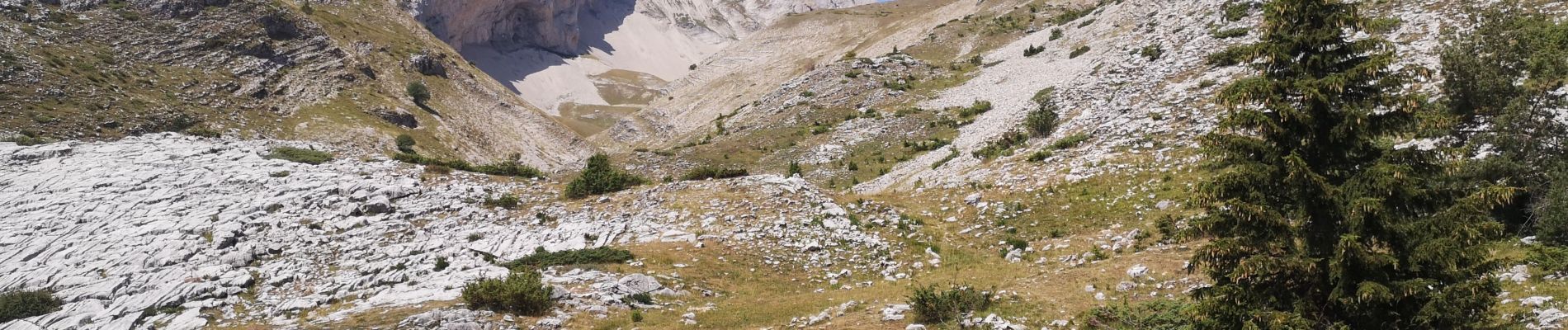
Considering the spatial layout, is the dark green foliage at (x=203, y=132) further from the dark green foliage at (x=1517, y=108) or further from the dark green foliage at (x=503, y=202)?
the dark green foliage at (x=1517, y=108)

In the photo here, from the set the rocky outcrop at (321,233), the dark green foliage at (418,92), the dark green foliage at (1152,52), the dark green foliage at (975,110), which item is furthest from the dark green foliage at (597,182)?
the dark green foliage at (418,92)

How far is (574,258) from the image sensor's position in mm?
22391

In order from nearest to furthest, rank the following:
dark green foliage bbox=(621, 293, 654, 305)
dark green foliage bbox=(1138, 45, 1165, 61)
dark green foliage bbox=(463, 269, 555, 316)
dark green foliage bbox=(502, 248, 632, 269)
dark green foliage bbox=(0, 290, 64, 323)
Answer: dark green foliage bbox=(463, 269, 555, 316)
dark green foliage bbox=(621, 293, 654, 305)
dark green foliage bbox=(0, 290, 64, 323)
dark green foliage bbox=(502, 248, 632, 269)
dark green foliage bbox=(1138, 45, 1165, 61)

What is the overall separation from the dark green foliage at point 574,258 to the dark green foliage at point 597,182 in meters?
7.11

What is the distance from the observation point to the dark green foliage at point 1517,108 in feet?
49.2

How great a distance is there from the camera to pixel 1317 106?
995 centimetres

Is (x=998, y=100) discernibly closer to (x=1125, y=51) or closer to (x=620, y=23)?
(x=1125, y=51)

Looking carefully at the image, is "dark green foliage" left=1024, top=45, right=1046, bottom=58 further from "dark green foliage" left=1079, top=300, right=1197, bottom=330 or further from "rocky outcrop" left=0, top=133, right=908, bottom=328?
"dark green foliage" left=1079, top=300, right=1197, bottom=330

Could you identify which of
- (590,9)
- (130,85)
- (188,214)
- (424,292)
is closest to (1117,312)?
(424,292)

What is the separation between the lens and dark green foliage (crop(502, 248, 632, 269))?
22078 mm

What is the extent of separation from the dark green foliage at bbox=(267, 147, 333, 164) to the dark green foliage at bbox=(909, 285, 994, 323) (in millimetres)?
30614

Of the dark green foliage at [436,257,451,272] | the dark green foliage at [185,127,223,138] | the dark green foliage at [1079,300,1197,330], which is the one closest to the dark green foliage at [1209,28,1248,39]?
the dark green foliage at [1079,300,1197,330]

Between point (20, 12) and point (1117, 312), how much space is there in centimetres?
7427

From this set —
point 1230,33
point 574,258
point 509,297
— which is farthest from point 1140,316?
point 1230,33
